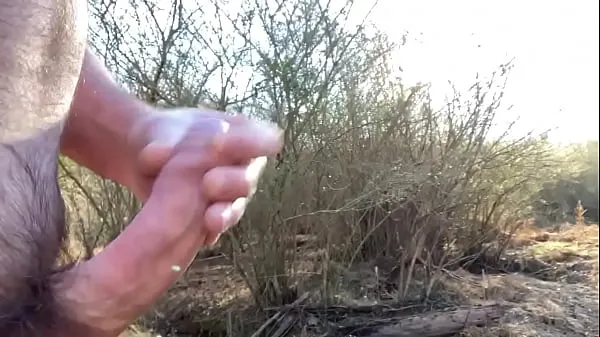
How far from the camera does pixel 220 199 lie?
1.45 ft

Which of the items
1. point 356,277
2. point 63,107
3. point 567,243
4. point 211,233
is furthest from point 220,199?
point 567,243

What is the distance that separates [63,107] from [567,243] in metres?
5.51

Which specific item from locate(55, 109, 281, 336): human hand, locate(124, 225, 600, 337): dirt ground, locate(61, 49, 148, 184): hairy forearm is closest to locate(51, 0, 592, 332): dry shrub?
locate(124, 225, 600, 337): dirt ground

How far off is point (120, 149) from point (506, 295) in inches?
152

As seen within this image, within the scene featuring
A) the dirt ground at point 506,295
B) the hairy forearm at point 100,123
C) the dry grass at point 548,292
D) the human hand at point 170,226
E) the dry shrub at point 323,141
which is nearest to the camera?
the human hand at point 170,226

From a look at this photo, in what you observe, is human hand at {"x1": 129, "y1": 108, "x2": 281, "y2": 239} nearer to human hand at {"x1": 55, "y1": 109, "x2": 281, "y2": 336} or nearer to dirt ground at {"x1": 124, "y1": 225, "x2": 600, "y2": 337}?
human hand at {"x1": 55, "y1": 109, "x2": 281, "y2": 336}

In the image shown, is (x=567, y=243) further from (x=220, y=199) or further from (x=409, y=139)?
(x=220, y=199)

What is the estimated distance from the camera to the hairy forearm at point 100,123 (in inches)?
21.9

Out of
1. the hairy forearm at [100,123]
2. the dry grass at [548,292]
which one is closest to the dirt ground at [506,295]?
the dry grass at [548,292]

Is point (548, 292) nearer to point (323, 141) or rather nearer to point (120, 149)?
point (323, 141)

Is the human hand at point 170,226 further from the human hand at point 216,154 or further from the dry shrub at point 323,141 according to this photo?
the dry shrub at point 323,141

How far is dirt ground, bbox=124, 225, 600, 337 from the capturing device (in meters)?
3.51

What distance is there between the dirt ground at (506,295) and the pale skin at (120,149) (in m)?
2.26

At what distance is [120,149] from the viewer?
55 centimetres
